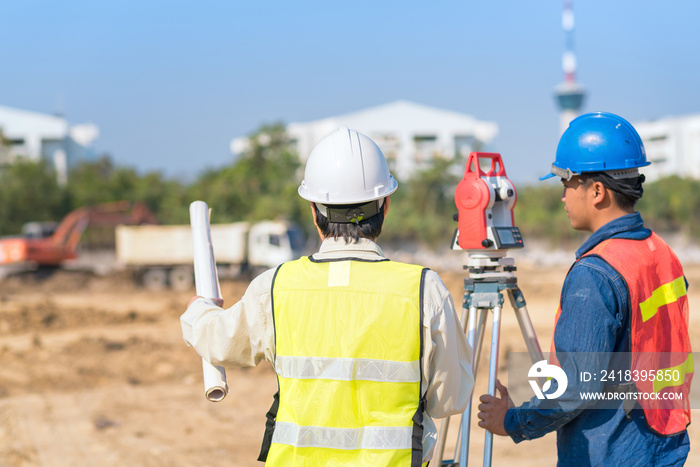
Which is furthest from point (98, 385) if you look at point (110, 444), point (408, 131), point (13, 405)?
point (408, 131)

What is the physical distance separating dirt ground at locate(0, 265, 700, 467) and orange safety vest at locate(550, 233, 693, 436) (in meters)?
3.16

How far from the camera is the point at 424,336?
170cm

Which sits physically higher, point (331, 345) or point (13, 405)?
point (331, 345)

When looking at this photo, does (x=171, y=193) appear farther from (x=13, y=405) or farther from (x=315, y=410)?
(x=315, y=410)

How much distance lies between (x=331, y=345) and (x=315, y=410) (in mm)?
164

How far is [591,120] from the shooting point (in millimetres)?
2035

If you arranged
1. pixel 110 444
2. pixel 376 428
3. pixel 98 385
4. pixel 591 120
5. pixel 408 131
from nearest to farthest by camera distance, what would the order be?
pixel 376 428
pixel 591 120
pixel 110 444
pixel 98 385
pixel 408 131

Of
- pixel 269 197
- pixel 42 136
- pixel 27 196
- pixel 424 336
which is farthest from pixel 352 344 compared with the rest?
pixel 42 136

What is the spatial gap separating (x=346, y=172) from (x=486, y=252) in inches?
33.7

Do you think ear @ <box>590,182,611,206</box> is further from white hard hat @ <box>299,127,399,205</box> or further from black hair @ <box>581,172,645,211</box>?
white hard hat @ <box>299,127,399,205</box>

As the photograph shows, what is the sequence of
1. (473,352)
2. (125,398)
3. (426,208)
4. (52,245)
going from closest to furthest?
(473,352) → (125,398) → (52,245) → (426,208)

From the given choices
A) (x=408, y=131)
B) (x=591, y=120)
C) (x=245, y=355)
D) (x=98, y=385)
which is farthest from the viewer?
(x=408, y=131)

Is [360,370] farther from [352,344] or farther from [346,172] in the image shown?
[346,172]

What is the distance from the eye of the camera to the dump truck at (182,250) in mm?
20203
